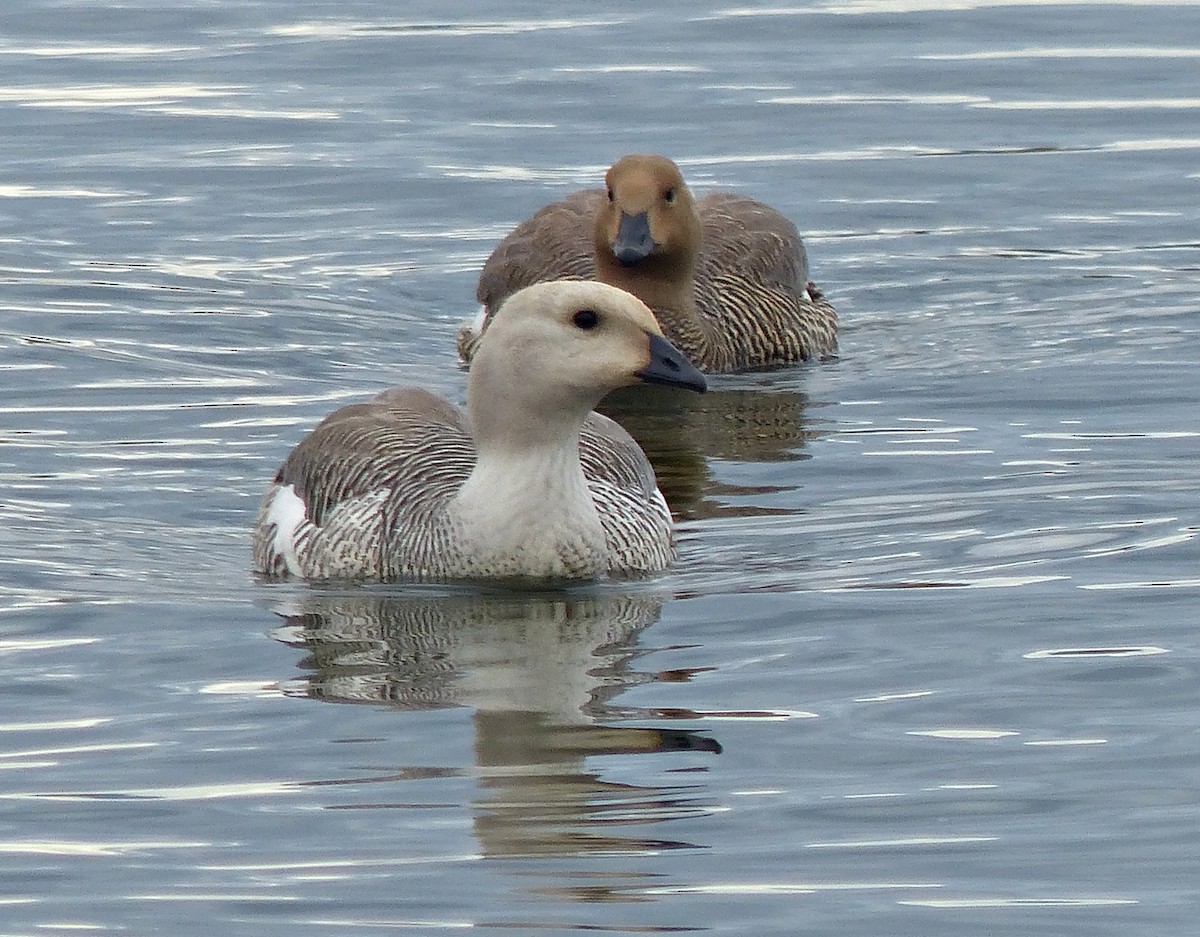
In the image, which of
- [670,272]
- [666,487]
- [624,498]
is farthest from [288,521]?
[670,272]

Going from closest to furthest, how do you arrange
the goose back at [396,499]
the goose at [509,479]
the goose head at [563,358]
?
the goose head at [563,358], the goose at [509,479], the goose back at [396,499]

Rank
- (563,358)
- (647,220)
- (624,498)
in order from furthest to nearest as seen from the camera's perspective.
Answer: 1. (647,220)
2. (624,498)
3. (563,358)

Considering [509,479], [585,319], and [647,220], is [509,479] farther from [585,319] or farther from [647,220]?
[647,220]

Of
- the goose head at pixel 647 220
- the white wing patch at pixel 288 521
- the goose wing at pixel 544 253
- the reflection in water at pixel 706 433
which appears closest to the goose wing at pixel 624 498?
the reflection in water at pixel 706 433

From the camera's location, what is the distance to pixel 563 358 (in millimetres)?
11672

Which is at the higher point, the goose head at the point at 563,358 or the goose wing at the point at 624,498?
the goose head at the point at 563,358

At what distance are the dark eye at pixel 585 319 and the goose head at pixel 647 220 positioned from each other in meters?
5.33

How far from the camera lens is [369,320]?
18.0 meters

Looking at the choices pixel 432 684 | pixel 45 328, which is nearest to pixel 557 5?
pixel 45 328

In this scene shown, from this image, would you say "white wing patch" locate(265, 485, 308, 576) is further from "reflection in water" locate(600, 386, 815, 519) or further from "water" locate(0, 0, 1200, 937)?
"reflection in water" locate(600, 386, 815, 519)

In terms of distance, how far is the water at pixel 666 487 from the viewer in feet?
28.3

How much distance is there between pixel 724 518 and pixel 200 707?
3834mm

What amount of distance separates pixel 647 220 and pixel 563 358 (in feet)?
18.5

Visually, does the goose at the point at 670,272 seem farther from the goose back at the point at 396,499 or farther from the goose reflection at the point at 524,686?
the goose reflection at the point at 524,686
